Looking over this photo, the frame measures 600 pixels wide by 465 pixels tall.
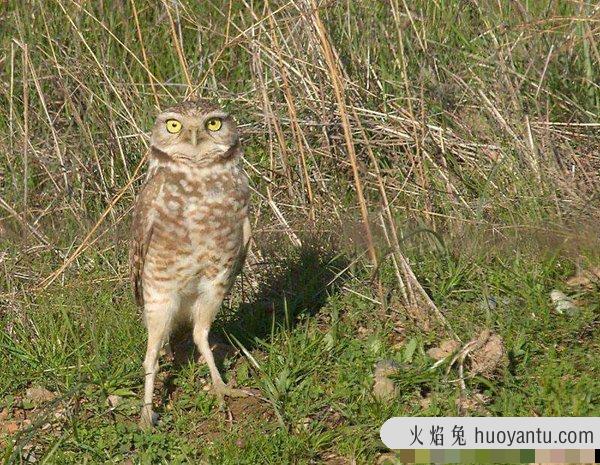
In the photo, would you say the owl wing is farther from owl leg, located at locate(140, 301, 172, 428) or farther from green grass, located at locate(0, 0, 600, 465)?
green grass, located at locate(0, 0, 600, 465)

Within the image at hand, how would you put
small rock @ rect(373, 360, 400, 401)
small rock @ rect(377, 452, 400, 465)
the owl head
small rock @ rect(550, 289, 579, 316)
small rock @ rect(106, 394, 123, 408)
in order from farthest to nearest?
1. small rock @ rect(550, 289, 579, 316)
2. small rock @ rect(106, 394, 123, 408)
3. the owl head
4. small rock @ rect(373, 360, 400, 401)
5. small rock @ rect(377, 452, 400, 465)

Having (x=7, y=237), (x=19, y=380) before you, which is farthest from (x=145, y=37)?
(x=19, y=380)

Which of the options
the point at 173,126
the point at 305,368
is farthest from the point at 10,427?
the point at 173,126

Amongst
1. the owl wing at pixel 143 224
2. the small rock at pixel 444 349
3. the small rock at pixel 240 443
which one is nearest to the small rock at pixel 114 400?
the owl wing at pixel 143 224

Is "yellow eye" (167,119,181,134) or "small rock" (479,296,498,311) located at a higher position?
"yellow eye" (167,119,181,134)

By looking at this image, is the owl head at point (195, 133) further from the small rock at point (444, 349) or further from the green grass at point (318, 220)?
the small rock at point (444, 349)

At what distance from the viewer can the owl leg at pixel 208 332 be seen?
401 centimetres

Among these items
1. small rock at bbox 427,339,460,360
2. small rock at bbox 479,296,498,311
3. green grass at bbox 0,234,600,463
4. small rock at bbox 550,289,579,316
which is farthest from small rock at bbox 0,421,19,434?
small rock at bbox 550,289,579,316

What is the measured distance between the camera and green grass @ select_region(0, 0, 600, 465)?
379cm

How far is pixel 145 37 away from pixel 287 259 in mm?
1840

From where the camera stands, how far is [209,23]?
5.43 metres

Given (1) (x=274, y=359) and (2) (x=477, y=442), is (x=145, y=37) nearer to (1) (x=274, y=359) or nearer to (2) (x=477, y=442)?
(1) (x=274, y=359)

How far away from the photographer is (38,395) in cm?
407

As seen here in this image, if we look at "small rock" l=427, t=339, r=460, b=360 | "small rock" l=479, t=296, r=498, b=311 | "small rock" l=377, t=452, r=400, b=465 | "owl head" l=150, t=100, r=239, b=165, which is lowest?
"small rock" l=377, t=452, r=400, b=465
